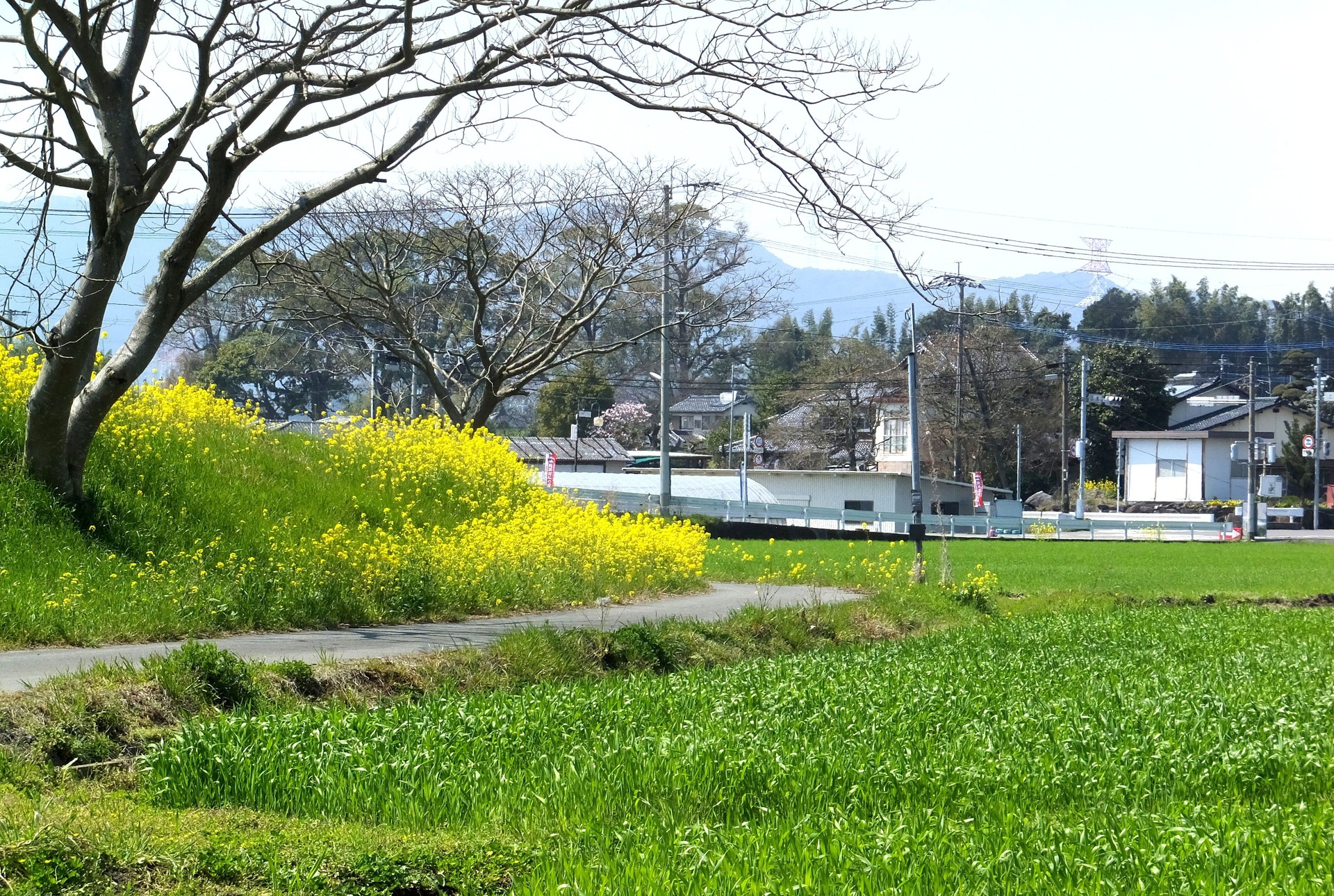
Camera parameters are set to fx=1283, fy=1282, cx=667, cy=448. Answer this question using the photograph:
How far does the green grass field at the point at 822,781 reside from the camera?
5441mm

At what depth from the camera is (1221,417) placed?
86.4 m

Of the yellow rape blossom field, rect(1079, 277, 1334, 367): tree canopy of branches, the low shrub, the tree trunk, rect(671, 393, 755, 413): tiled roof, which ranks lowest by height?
the low shrub

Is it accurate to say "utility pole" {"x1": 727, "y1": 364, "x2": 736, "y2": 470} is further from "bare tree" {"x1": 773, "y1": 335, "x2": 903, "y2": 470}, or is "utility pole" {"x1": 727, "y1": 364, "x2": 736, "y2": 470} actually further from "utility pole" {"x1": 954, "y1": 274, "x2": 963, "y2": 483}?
"utility pole" {"x1": 954, "y1": 274, "x2": 963, "y2": 483}

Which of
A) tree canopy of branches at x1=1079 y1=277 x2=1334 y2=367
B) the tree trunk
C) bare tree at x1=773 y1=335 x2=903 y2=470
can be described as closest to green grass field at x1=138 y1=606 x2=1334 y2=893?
the tree trunk

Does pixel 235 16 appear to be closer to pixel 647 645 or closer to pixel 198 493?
pixel 198 493

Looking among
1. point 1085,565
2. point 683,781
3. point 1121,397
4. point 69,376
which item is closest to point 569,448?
point 1121,397

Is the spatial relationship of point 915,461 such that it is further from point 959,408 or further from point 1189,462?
point 1189,462

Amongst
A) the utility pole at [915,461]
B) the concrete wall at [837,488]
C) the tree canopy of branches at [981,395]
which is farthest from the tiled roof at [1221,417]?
the utility pole at [915,461]

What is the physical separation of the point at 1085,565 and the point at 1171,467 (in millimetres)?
50652

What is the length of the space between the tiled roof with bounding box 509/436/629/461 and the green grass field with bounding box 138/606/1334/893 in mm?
58837

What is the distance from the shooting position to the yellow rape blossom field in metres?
12.1

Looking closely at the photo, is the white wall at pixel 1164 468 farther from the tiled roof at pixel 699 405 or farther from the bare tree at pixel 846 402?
the tiled roof at pixel 699 405

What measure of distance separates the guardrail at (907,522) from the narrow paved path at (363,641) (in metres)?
31.4

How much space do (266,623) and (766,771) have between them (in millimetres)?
6984
